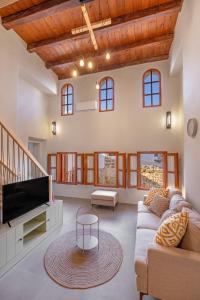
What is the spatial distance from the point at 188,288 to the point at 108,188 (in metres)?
4.12

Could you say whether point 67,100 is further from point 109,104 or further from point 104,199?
point 104,199

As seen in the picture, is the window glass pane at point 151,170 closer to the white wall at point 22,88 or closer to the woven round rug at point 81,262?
the woven round rug at point 81,262

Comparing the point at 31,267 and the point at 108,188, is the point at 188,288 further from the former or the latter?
the point at 108,188

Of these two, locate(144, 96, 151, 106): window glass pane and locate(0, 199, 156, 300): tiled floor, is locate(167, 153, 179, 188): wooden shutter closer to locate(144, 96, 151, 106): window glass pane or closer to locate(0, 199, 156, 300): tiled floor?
locate(144, 96, 151, 106): window glass pane

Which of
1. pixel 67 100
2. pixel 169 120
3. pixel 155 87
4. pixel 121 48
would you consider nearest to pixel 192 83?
pixel 169 120

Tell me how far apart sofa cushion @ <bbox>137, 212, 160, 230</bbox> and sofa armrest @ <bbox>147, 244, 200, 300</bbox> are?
3.40 ft

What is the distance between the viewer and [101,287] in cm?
204

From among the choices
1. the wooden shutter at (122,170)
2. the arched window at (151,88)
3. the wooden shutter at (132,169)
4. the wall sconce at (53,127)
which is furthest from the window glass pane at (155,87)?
the wall sconce at (53,127)

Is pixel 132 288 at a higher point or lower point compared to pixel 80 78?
lower

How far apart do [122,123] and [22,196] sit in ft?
13.0

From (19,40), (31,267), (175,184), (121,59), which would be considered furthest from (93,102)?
(31,267)

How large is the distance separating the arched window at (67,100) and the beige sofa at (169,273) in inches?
221

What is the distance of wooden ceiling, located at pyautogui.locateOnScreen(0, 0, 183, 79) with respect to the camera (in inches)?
148

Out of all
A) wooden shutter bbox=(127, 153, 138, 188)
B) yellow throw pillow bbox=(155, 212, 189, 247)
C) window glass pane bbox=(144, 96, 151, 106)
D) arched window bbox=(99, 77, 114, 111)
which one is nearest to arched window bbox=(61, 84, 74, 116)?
arched window bbox=(99, 77, 114, 111)
